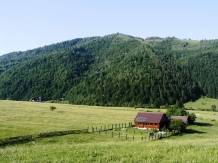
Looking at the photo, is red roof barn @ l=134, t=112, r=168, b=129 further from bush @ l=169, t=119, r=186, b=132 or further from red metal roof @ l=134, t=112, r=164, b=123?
bush @ l=169, t=119, r=186, b=132

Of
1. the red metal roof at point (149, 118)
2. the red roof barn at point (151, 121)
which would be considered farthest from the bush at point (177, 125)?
the red metal roof at point (149, 118)

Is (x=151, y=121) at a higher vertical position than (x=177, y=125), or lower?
lower

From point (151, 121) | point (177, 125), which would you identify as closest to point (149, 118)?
point (151, 121)

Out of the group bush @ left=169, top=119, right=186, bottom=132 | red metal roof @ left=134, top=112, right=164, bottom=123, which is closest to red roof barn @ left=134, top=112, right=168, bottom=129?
red metal roof @ left=134, top=112, right=164, bottom=123

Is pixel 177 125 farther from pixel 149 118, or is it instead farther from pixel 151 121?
pixel 149 118

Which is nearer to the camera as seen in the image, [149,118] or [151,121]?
[151,121]

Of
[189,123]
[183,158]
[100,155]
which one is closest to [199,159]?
[183,158]

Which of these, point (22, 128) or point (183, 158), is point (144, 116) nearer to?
point (22, 128)

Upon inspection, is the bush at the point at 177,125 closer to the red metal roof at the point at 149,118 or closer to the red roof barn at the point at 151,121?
the red roof barn at the point at 151,121

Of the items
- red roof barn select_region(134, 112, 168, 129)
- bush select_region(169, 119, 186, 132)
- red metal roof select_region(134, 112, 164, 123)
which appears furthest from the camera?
red metal roof select_region(134, 112, 164, 123)

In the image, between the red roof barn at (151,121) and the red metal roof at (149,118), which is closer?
the red roof barn at (151,121)

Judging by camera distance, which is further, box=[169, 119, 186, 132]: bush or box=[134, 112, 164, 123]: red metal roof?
box=[134, 112, 164, 123]: red metal roof

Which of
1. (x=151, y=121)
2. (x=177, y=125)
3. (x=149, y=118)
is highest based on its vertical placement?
(x=149, y=118)

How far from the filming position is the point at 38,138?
171 feet
